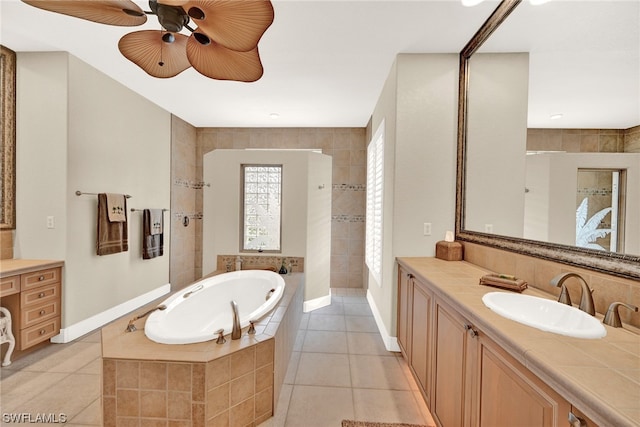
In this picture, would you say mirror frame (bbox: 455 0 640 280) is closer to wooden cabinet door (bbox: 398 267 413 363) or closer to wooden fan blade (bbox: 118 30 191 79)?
wooden cabinet door (bbox: 398 267 413 363)

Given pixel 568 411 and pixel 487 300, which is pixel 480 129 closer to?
pixel 487 300

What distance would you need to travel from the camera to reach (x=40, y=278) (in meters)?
2.31

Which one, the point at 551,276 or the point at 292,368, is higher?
the point at 551,276

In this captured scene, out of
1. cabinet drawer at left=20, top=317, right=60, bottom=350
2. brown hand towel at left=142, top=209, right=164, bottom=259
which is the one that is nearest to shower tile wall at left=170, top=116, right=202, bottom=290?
brown hand towel at left=142, top=209, right=164, bottom=259

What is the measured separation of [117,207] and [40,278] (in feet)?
2.88

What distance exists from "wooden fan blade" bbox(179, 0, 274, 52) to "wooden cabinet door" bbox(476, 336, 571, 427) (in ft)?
5.35

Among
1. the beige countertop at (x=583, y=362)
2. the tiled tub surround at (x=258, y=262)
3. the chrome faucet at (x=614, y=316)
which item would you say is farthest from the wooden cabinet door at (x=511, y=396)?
the tiled tub surround at (x=258, y=262)

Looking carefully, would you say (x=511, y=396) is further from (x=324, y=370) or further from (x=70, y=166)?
(x=70, y=166)

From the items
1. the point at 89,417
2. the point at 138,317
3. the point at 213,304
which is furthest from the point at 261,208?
the point at 89,417

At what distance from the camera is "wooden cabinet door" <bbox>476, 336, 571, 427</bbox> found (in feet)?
2.54

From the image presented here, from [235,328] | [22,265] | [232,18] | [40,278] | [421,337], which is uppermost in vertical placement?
[232,18]

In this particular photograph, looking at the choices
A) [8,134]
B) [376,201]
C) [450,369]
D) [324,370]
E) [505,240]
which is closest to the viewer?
[450,369]

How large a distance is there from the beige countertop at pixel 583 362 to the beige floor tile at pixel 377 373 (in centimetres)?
114

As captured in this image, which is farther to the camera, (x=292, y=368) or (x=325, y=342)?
(x=325, y=342)
